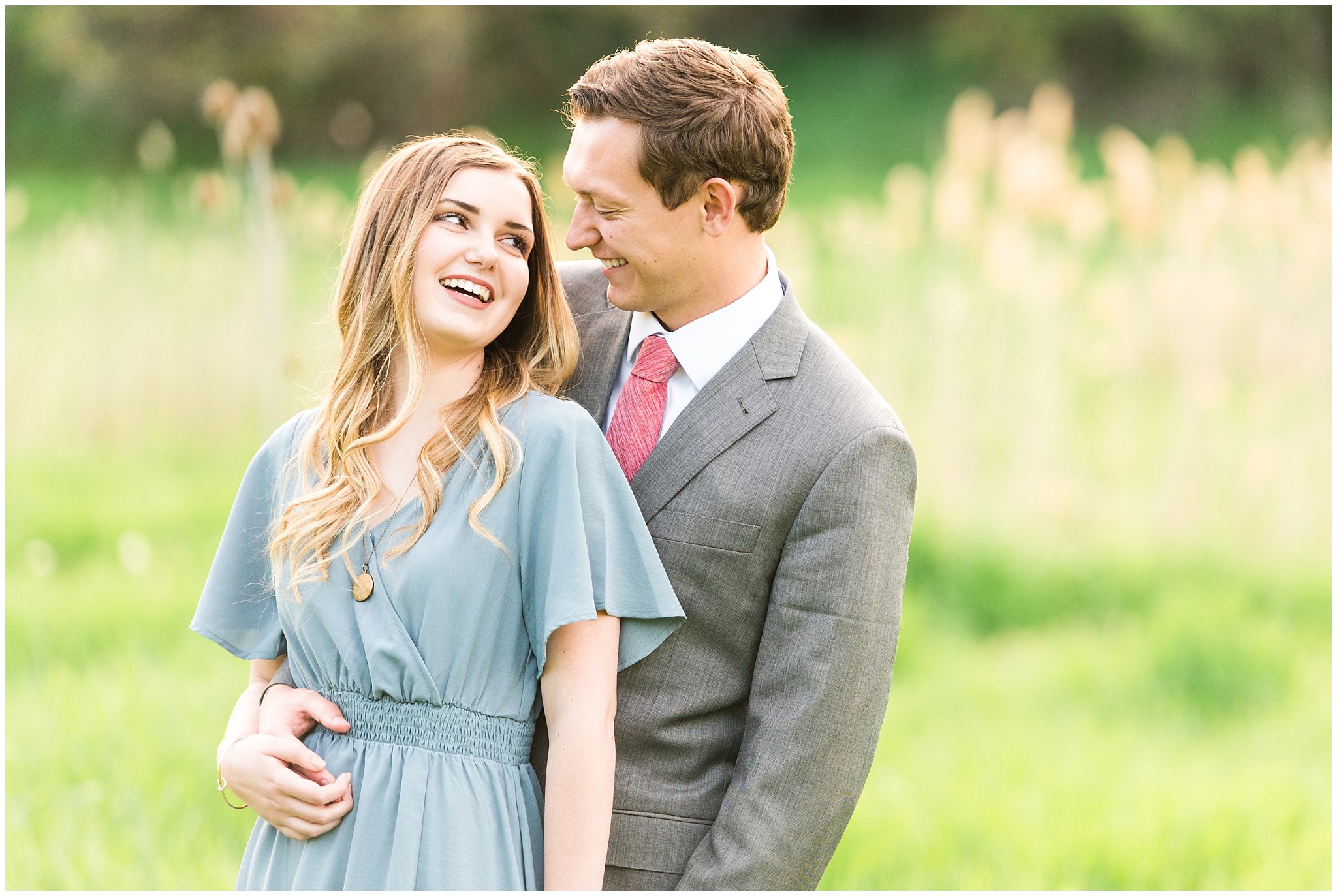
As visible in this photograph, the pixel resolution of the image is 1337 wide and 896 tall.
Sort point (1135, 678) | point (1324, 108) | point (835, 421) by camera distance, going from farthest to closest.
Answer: point (1324, 108)
point (1135, 678)
point (835, 421)

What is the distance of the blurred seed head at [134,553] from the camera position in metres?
4.86

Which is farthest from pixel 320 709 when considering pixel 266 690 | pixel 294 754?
pixel 266 690

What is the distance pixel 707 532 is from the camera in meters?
2.09

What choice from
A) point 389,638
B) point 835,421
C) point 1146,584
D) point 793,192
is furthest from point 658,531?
point 793,192

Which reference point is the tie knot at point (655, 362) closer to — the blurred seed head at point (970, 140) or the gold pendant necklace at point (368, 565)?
the gold pendant necklace at point (368, 565)

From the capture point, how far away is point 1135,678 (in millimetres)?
4652

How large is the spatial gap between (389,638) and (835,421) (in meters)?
0.82

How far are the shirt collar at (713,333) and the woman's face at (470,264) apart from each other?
33cm

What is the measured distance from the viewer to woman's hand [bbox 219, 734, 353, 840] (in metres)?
1.94

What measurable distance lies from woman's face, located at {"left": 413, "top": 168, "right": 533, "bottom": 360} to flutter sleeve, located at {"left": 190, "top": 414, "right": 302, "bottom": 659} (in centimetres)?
38

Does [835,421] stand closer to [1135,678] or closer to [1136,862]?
[1136,862]

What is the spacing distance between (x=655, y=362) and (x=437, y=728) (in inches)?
30.0

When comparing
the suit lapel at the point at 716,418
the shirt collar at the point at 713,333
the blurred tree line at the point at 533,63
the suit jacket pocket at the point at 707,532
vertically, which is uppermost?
the blurred tree line at the point at 533,63

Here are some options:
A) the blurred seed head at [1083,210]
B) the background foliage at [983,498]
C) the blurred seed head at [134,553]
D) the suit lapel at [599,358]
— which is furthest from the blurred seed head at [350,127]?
the suit lapel at [599,358]
